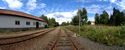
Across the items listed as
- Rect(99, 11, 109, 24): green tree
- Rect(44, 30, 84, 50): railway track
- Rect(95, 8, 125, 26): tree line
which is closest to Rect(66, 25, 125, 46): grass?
Rect(44, 30, 84, 50): railway track

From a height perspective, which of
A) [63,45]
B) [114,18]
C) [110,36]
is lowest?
[63,45]

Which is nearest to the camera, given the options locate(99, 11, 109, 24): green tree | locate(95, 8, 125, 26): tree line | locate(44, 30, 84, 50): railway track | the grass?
locate(44, 30, 84, 50): railway track

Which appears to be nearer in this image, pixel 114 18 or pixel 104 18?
pixel 114 18

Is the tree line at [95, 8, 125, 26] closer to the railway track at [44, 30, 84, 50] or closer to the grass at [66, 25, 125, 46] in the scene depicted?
the grass at [66, 25, 125, 46]

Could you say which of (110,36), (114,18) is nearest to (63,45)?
(110,36)

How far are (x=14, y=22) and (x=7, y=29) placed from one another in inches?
135

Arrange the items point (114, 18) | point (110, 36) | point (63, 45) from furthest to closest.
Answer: point (114, 18), point (110, 36), point (63, 45)

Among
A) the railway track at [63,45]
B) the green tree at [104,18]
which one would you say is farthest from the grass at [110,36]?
the green tree at [104,18]

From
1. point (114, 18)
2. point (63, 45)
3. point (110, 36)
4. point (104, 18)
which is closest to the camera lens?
point (63, 45)

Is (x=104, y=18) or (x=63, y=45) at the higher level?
(x=104, y=18)

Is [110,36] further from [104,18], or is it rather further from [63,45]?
[104,18]

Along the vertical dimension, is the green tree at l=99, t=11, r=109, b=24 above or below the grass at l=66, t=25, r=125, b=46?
above

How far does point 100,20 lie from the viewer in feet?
328

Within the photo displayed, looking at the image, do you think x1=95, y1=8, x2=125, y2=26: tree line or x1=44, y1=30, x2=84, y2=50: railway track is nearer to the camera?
x1=44, y1=30, x2=84, y2=50: railway track
